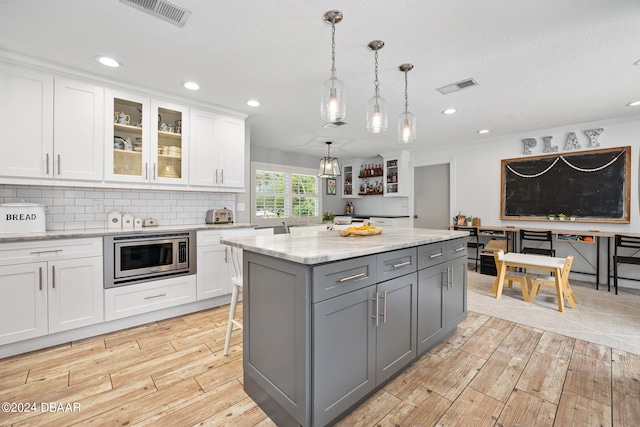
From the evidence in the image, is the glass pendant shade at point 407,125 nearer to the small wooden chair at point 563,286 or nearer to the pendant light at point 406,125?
the pendant light at point 406,125

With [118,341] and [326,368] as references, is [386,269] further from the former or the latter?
[118,341]

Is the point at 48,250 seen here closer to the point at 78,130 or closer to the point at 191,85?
the point at 78,130

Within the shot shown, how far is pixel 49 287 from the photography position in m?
2.32

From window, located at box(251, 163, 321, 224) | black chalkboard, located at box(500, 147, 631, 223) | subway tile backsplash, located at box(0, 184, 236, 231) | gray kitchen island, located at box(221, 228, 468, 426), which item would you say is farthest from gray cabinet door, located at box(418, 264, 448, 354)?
window, located at box(251, 163, 321, 224)

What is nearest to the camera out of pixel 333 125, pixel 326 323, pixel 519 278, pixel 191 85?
pixel 326 323

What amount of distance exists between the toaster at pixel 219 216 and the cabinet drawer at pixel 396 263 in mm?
2663

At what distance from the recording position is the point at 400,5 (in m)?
1.75

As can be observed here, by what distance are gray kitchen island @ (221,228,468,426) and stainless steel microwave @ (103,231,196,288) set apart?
62.7 inches

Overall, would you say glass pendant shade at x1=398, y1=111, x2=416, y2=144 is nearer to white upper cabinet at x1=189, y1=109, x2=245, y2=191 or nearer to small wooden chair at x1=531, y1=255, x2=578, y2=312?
white upper cabinet at x1=189, y1=109, x2=245, y2=191

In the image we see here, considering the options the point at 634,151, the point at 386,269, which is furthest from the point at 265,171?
the point at 634,151

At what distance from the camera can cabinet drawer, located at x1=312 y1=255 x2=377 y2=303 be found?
4.43ft

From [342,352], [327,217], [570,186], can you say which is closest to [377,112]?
[342,352]

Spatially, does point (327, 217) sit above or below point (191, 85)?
below

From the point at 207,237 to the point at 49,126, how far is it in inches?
67.9
